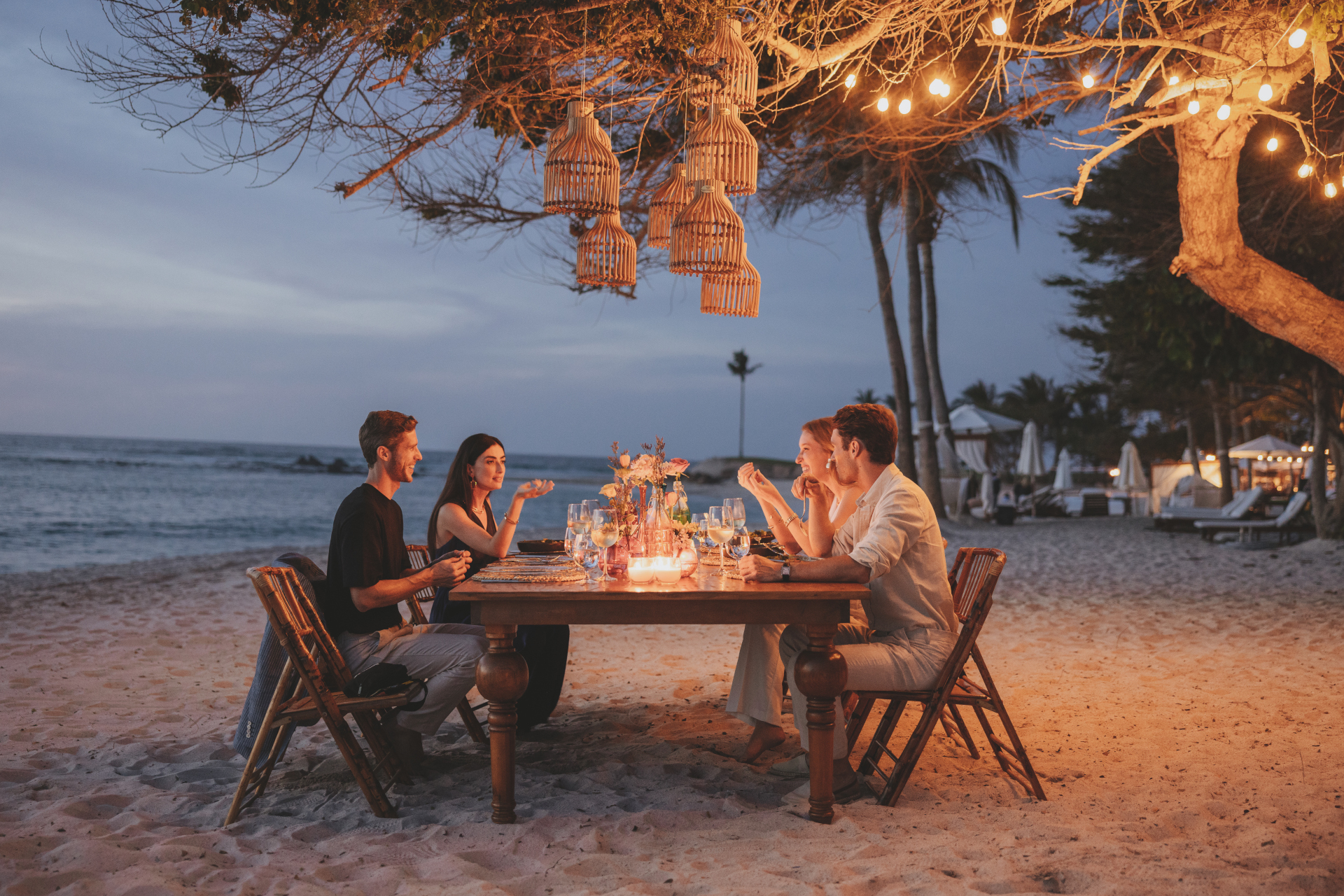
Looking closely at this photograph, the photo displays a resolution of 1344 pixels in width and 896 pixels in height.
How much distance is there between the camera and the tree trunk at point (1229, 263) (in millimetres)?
4473

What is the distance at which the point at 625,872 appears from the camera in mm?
2502

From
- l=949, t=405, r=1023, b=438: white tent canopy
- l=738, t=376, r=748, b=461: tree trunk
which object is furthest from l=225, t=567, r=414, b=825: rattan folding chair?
l=738, t=376, r=748, b=461: tree trunk

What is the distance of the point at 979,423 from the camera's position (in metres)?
22.1

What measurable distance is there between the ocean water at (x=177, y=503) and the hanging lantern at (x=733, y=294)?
33.3ft

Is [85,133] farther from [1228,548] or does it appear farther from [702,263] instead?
[1228,548]

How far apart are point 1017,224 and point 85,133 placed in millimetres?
16067

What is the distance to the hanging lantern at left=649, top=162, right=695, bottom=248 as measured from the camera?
173 inches

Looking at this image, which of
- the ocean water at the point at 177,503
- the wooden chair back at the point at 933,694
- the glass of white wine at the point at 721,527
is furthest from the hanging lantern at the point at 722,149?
the ocean water at the point at 177,503

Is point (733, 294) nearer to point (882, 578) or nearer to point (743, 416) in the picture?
point (882, 578)

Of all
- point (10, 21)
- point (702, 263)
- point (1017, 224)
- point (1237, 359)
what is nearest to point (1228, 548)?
point (1237, 359)

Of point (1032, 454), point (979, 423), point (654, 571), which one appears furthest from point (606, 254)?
point (1032, 454)

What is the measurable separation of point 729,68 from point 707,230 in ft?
2.72

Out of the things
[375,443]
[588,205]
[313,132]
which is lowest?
[375,443]

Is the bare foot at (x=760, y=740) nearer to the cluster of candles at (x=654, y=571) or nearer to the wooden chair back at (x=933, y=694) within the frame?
the wooden chair back at (x=933, y=694)
